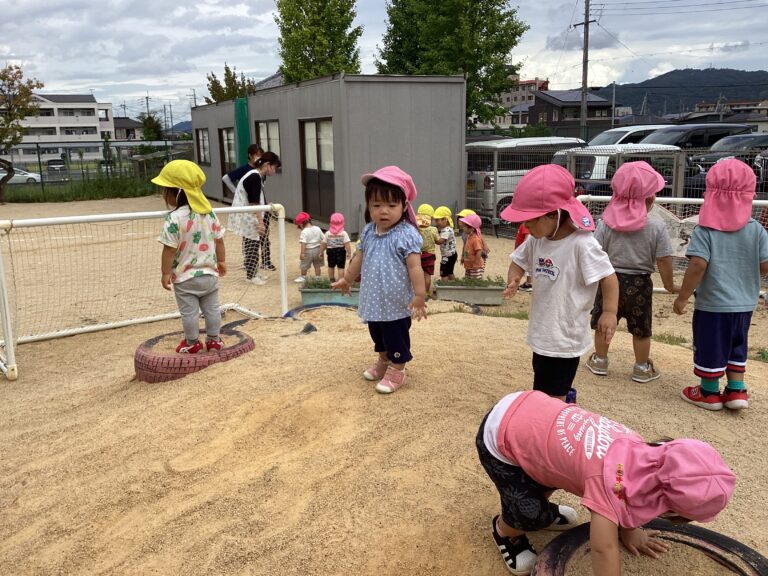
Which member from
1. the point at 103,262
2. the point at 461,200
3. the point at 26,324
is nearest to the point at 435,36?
the point at 461,200

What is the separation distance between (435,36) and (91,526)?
2423cm

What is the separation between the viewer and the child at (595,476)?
Result: 2.05 meters

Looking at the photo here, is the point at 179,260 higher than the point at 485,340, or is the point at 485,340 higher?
the point at 179,260

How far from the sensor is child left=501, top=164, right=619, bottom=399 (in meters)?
3.25

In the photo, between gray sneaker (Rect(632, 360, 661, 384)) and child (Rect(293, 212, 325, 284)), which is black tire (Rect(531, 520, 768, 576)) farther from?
child (Rect(293, 212, 325, 284))

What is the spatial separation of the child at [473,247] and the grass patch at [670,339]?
8.21 ft

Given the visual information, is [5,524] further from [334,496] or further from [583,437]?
[583,437]

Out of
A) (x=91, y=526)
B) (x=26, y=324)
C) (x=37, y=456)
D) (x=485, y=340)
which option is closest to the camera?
(x=91, y=526)

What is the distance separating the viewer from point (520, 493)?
2.55m

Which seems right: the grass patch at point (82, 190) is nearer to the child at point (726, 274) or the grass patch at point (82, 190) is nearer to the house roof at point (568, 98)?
the child at point (726, 274)

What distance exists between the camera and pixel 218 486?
3.45m

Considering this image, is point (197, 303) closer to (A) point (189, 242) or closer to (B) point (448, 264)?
(A) point (189, 242)

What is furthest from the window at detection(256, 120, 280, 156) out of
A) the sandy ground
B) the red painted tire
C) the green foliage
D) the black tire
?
the black tire

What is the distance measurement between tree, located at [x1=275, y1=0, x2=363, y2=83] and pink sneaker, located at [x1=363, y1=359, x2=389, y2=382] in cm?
2224
